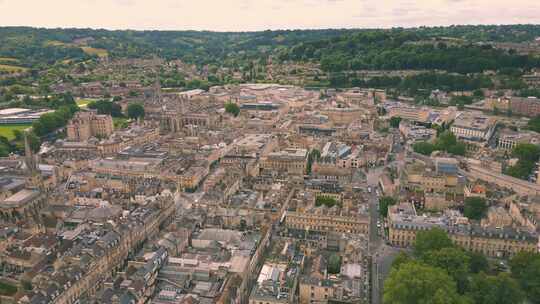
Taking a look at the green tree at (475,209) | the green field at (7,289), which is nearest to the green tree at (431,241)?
the green tree at (475,209)

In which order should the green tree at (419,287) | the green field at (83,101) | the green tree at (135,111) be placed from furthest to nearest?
the green field at (83,101) → the green tree at (135,111) → the green tree at (419,287)

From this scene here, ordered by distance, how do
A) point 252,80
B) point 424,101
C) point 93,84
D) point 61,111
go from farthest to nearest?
1. point 252,80
2. point 93,84
3. point 424,101
4. point 61,111

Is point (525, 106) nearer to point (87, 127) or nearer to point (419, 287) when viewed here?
point (419, 287)

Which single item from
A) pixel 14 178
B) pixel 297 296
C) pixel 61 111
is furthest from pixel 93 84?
pixel 297 296

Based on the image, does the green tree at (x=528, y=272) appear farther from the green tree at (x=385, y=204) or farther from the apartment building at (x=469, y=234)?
the green tree at (x=385, y=204)

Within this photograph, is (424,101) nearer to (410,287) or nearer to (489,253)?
(489,253)

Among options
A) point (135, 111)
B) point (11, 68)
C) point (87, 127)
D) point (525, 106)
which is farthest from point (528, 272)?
point (11, 68)
